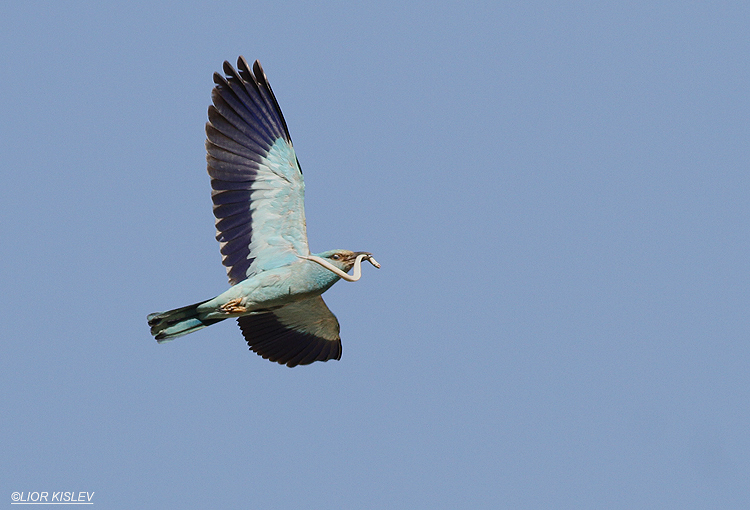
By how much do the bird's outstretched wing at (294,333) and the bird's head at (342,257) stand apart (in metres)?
1.67

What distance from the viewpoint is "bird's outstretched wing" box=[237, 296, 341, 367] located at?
18.2 meters

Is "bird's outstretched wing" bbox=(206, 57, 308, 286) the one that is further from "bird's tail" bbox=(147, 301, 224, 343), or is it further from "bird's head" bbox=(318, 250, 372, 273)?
"bird's tail" bbox=(147, 301, 224, 343)

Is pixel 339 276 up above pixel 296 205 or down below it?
below

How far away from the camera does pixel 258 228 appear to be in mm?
16344

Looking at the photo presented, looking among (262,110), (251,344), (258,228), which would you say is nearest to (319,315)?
(251,344)

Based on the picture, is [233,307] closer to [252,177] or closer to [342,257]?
[342,257]

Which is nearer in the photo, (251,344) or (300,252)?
(300,252)

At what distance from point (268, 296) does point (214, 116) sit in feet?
9.75

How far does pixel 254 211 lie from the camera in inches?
643

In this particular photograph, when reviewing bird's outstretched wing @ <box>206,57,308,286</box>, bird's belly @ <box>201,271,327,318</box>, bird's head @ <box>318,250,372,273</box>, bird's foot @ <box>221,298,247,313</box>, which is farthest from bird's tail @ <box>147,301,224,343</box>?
bird's head @ <box>318,250,372,273</box>

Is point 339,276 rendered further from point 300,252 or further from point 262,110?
point 262,110

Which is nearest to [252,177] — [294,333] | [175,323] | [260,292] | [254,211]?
[254,211]

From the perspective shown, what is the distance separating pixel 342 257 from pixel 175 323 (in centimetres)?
278

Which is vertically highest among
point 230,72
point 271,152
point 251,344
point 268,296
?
point 230,72
